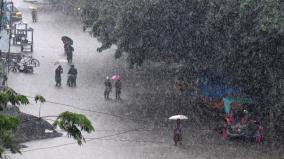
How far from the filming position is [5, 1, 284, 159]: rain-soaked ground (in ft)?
→ 68.9

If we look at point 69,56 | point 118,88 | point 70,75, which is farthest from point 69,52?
point 118,88

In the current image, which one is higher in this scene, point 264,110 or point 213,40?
point 213,40

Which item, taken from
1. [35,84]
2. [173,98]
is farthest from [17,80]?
[173,98]

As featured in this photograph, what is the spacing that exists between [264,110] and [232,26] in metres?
4.04

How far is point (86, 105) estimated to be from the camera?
89.2 ft

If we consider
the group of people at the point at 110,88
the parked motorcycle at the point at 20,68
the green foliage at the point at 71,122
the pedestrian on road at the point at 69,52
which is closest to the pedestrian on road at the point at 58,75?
the group of people at the point at 110,88

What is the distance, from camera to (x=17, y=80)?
3081cm

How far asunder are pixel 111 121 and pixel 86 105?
2.59 metres

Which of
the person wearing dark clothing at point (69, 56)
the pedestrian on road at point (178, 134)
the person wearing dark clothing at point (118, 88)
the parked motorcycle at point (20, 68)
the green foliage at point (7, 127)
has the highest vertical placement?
the person wearing dark clothing at point (69, 56)

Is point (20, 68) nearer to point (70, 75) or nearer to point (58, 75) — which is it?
point (58, 75)

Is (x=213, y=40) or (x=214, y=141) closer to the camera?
(x=214, y=141)

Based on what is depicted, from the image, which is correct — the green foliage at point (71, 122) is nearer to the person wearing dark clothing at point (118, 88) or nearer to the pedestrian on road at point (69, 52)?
the person wearing dark clothing at point (118, 88)

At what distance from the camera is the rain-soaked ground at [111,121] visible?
21.0 m

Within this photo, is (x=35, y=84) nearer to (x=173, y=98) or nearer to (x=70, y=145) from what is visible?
(x=173, y=98)
